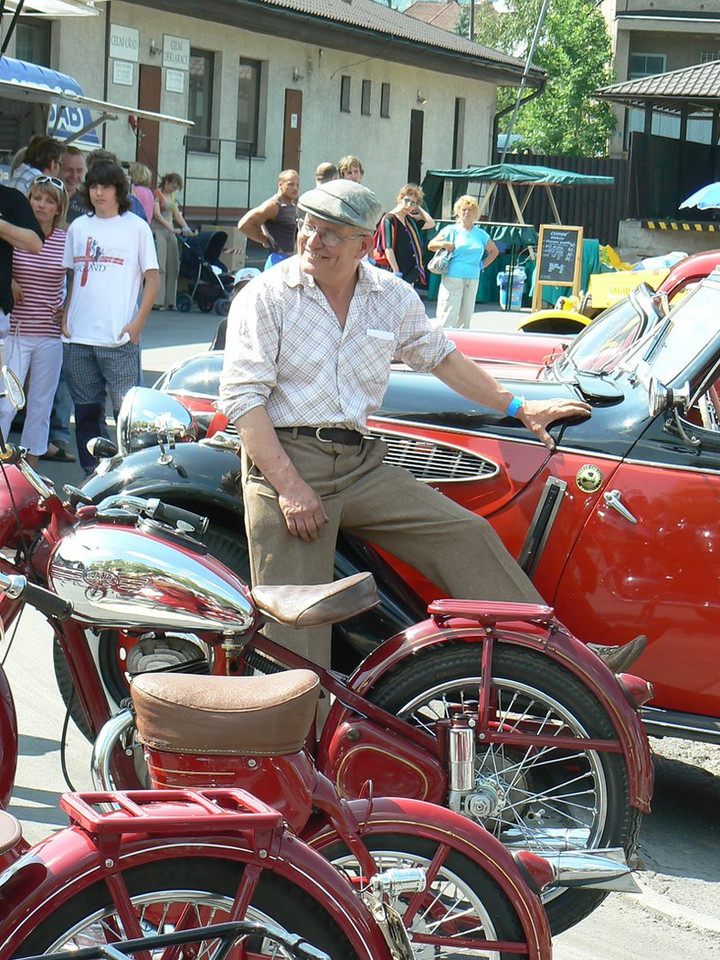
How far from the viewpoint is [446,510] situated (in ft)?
13.3

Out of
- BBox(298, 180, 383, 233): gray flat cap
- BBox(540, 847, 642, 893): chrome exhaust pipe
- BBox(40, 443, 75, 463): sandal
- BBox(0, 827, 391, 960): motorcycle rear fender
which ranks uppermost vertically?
BBox(298, 180, 383, 233): gray flat cap

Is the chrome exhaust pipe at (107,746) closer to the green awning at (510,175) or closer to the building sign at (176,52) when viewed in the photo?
the building sign at (176,52)

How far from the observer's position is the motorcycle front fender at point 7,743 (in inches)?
124

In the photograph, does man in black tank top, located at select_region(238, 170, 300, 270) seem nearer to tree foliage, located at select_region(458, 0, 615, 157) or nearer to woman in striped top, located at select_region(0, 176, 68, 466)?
woman in striped top, located at select_region(0, 176, 68, 466)

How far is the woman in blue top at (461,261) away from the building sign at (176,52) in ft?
35.3

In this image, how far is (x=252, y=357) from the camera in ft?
12.9

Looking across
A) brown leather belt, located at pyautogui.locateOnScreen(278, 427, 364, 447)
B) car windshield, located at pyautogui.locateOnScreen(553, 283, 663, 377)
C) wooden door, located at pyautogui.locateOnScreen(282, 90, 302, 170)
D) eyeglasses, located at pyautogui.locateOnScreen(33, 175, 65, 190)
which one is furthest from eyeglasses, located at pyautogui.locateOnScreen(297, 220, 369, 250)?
wooden door, located at pyautogui.locateOnScreen(282, 90, 302, 170)

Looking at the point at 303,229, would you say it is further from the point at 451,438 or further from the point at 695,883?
the point at 695,883

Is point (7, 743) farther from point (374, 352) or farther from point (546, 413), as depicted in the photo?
point (546, 413)

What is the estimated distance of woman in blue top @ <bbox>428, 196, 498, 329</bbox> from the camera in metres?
15.1

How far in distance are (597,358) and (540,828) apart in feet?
7.72

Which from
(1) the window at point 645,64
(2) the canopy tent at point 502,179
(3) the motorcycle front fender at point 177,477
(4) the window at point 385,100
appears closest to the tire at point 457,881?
(3) the motorcycle front fender at point 177,477

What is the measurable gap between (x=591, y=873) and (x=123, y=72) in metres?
21.8

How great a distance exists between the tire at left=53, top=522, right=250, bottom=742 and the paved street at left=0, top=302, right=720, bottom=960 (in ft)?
0.82
